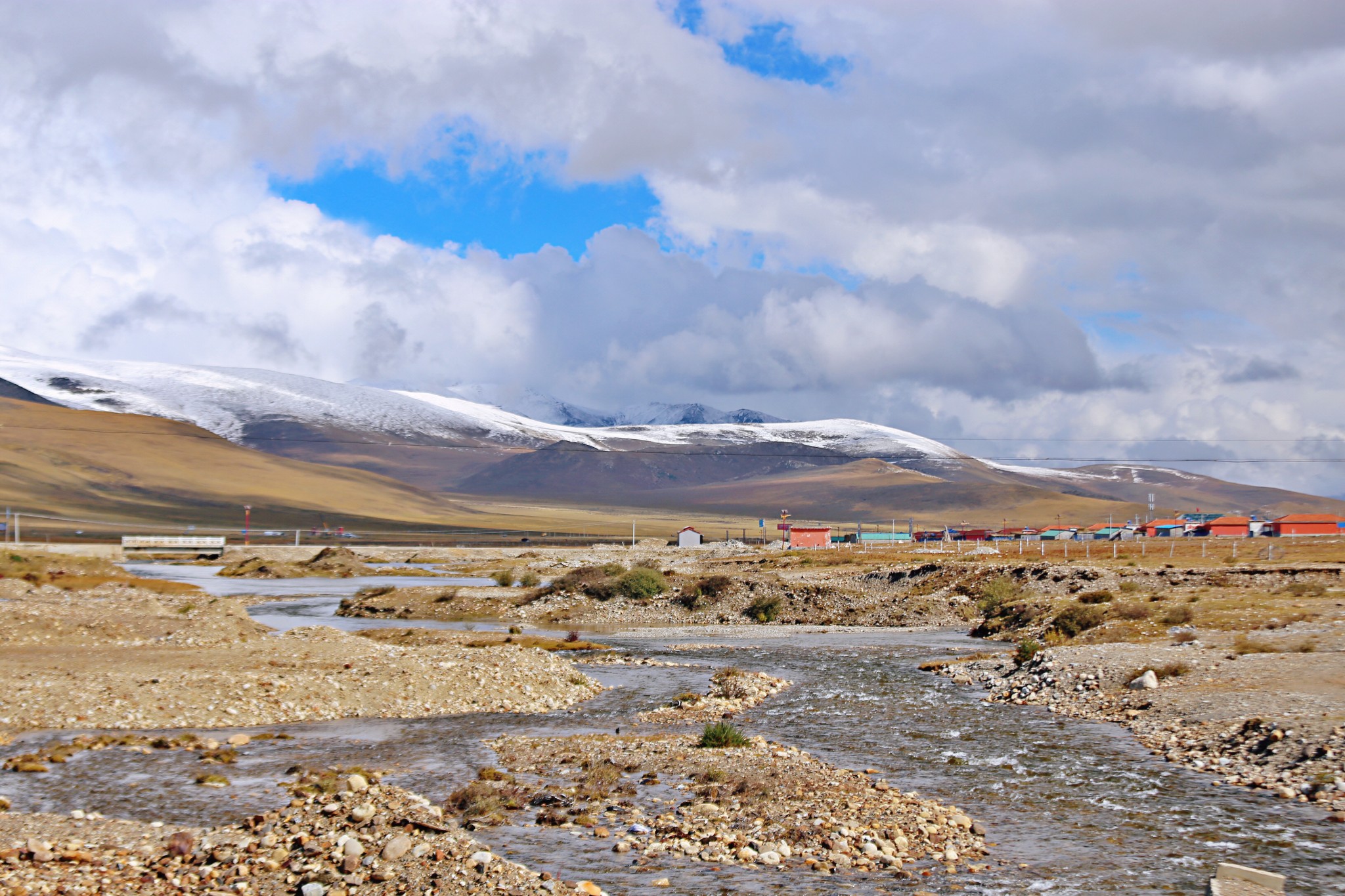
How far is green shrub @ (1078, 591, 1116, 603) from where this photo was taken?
52781 mm

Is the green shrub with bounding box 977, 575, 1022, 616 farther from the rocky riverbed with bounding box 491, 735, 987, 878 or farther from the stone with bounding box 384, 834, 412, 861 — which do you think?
the stone with bounding box 384, 834, 412, 861

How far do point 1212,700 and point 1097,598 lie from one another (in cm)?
2669

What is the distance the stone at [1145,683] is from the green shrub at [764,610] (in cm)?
3274

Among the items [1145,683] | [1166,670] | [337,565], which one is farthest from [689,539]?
[1145,683]

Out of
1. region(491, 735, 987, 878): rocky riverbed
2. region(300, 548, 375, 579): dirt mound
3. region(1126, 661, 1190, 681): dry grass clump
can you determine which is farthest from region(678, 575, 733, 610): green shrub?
region(300, 548, 375, 579): dirt mound

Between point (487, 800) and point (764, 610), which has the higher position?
point (487, 800)

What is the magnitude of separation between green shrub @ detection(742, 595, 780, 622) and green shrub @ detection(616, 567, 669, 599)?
6681 millimetres

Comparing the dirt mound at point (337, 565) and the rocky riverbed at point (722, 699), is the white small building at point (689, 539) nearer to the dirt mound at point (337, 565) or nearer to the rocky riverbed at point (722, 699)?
the dirt mound at point (337, 565)

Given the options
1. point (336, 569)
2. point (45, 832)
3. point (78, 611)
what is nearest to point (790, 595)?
point (78, 611)

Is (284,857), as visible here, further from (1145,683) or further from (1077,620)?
(1077,620)

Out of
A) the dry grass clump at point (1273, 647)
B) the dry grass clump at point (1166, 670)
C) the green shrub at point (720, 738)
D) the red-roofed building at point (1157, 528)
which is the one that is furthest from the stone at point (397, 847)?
the red-roofed building at point (1157, 528)

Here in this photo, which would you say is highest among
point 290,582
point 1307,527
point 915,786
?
point 1307,527

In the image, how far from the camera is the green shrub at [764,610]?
62.9 m

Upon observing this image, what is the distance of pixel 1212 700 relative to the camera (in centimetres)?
2736
